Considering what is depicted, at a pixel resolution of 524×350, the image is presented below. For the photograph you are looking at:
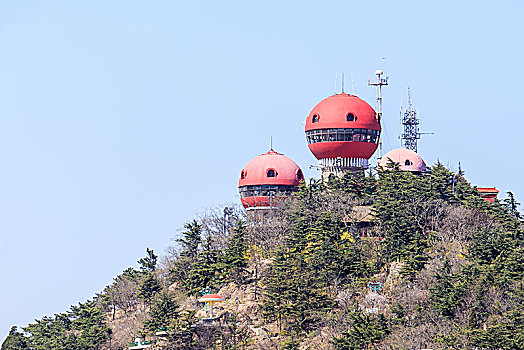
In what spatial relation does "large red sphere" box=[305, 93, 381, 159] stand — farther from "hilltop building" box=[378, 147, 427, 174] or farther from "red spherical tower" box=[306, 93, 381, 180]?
"hilltop building" box=[378, 147, 427, 174]

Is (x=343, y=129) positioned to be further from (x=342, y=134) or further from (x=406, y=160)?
(x=406, y=160)

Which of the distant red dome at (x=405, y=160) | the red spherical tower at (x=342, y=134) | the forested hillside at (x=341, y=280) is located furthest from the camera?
the distant red dome at (x=405, y=160)

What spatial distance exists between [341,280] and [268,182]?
17153 millimetres

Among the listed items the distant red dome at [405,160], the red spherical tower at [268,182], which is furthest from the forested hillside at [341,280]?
the distant red dome at [405,160]

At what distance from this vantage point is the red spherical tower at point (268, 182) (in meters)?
85.6

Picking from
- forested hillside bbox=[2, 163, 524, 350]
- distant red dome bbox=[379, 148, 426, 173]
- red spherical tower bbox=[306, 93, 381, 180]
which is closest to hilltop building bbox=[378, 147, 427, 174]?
distant red dome bbox=[379, 148, 426, 173]

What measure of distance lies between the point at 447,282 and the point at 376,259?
A: 35.0ft

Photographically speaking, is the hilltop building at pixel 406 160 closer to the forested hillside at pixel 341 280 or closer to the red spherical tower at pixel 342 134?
the red spherical tower at pixel 342 134

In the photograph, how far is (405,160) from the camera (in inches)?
Answer: 3415

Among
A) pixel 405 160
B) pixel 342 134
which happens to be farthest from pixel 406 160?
pixel 342 134

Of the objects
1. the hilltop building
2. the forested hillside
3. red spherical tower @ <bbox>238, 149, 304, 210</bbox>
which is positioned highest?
the hilltop building

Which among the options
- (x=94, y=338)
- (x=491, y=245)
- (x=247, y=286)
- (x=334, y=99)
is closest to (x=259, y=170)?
(x=334, y=99)

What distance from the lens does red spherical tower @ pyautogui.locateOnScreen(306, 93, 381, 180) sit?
83000mm

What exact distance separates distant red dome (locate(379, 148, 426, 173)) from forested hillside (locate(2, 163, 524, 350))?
19.5ft
